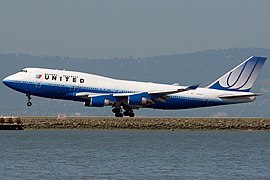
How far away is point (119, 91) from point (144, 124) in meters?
5.61

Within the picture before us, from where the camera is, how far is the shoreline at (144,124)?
101m

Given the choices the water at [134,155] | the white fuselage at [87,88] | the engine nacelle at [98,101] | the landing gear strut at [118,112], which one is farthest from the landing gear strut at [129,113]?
the engine nacelle at [98,101]

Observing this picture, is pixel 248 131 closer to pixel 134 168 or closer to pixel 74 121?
pixel 74 121

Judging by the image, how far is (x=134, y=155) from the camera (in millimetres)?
74375

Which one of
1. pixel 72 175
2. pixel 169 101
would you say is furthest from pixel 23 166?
pixel 169 101

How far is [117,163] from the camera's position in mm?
67188

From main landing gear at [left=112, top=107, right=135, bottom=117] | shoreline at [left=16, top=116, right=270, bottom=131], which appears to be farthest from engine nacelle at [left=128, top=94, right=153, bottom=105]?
main landing gear at [left=112, top=107, right=135, bottom=117]

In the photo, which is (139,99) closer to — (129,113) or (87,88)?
(129,113)

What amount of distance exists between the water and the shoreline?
107cm

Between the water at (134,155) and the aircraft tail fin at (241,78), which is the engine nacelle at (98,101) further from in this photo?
the aircraft tail fin at (241,78)

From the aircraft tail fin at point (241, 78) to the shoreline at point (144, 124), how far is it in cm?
716

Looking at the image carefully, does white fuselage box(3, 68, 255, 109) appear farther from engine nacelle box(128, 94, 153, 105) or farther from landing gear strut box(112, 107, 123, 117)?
landing gear strut box(112, 107, 123, 117)

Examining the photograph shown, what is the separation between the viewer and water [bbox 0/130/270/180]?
61.2 meters

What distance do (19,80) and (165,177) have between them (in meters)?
46.7
